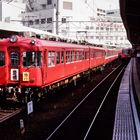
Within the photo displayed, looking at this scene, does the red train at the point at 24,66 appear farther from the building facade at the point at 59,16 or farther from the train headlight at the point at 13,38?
the building facade at the point at 59,16

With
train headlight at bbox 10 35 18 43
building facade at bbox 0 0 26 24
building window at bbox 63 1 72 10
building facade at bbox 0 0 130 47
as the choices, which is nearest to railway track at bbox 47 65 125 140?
train headlight at bbox 10 35 18 43

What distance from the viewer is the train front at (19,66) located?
47.4 ft

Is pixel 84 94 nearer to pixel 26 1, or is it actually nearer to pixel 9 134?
pixel 9 134

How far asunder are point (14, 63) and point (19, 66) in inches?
13.3

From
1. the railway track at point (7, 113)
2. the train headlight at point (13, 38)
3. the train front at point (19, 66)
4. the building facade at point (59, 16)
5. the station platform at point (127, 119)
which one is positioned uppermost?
the building facade at point (59, 16)

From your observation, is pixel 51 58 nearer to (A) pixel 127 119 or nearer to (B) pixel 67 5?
(A) pixel 127 119

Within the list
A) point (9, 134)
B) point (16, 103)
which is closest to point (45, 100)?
point (16, 103)

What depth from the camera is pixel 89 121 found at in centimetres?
1328

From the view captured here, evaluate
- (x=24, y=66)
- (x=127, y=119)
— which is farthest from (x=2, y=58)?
(x=127, y=119)

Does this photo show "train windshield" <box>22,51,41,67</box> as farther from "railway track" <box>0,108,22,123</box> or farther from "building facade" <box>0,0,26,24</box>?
"building facade" <box>0,0,26,24</box>

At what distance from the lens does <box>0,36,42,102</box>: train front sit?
1445 centimetres

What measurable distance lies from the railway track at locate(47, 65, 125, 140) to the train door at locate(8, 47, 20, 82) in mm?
2790

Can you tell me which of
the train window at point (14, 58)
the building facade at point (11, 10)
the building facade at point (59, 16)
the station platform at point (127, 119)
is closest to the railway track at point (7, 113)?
the train window at point (14, 58)

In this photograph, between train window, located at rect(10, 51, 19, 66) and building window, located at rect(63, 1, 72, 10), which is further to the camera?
building window, located at rect(63, 1, 72, 10)
